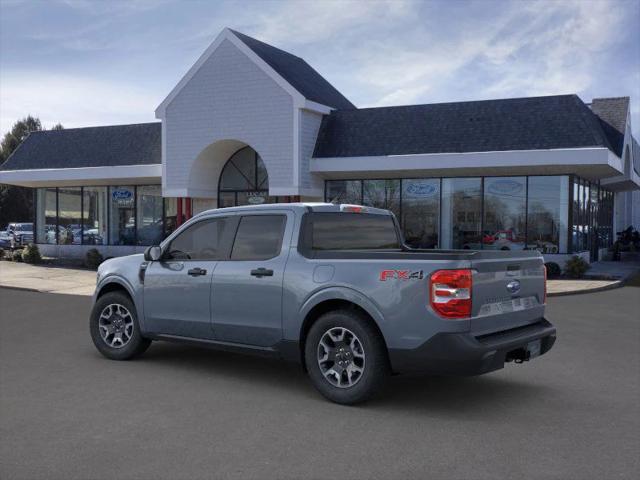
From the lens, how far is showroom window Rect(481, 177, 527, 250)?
21469 millimetres

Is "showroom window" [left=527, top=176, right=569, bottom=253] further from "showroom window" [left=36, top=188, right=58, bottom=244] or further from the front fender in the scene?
"showroom window" [left=36, top=188, right=58, bottom=244]

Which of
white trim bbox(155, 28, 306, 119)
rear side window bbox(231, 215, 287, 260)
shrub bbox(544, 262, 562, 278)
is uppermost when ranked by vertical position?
white trim bbox(155, 28, 306, 119)

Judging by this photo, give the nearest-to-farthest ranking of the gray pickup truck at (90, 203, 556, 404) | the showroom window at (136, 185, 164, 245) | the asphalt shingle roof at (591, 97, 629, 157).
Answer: the gray pickup truck at (90, 203, 556, 404) → the asphalt shingle roof at (591, 97, 629, 157) → the showroom window at (136, 185, 164, 245)

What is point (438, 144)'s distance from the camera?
20.9 meters

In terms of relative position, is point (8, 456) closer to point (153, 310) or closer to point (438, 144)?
point (153, 310)

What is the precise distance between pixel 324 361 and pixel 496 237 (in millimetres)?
16693

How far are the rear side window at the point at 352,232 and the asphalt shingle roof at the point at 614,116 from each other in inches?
708

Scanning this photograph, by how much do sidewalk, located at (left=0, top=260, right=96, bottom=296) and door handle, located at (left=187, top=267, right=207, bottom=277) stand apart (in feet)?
32.2

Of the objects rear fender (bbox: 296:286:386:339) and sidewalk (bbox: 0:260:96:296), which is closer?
rear fender (bbox: 296:286:386:339)

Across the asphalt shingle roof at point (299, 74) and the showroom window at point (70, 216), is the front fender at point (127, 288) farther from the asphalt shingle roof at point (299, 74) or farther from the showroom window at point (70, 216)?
the showroom window at point (70, 216)

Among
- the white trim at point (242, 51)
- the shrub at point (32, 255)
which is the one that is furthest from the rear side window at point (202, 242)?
the shrub at point (32, 255)

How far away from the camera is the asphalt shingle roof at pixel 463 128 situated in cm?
Answer: 1966

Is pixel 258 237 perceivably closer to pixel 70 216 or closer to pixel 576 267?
pixel 576 267

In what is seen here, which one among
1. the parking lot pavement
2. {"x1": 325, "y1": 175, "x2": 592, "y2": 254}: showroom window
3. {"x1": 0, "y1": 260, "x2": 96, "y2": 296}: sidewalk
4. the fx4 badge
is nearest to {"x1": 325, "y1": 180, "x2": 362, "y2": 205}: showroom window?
{"x1": 325, "y1": 175, "x2": 592, "y2": 254}: showroom window
